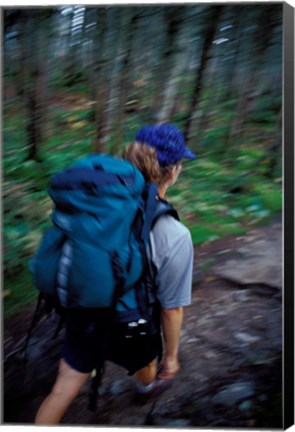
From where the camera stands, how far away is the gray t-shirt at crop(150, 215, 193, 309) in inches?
120

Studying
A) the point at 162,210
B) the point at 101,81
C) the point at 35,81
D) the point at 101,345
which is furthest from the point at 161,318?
the point at 35,81

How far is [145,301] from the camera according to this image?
3047mm

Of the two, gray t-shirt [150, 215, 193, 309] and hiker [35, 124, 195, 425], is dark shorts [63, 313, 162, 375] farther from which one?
gray t-shirt [150, 215, 193, 309]

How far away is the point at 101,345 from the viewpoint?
10.2 feet

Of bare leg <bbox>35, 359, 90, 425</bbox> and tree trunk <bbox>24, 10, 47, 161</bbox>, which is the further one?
tree trunk <bbox>24, 10, 47, 161</bbox>

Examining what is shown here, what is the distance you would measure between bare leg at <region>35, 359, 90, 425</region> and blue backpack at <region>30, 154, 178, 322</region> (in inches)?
22.1

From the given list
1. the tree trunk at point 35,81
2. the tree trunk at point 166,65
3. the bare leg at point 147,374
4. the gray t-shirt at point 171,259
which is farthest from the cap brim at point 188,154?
the bare leg at point 147,374

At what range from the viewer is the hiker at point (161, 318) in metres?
3.08

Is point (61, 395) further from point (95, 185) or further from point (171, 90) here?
point (171, 90)

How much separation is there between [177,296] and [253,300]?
0.48m

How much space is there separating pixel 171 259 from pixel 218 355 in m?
0.72

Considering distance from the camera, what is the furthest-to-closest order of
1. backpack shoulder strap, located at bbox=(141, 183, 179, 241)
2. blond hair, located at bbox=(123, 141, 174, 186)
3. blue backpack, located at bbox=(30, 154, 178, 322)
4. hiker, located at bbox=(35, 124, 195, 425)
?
blond hair, located at bbox=(123, 141, 174, 186)
hiker, located at bbox=(35, 124, 195, 425)
backpack shoulder strap, located at bbox=(141, 183, 179, 241)
blue backpack, located at bbox=(30, 154, 178, 322)

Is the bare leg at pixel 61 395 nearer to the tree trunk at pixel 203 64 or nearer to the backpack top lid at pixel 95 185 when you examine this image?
the backpack top lid at pixel 95 185

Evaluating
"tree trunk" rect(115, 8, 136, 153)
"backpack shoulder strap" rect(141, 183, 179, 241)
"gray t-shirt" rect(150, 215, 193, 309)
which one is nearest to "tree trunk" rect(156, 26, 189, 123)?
"tree trunk" rect(115, 8, 136, 153)
